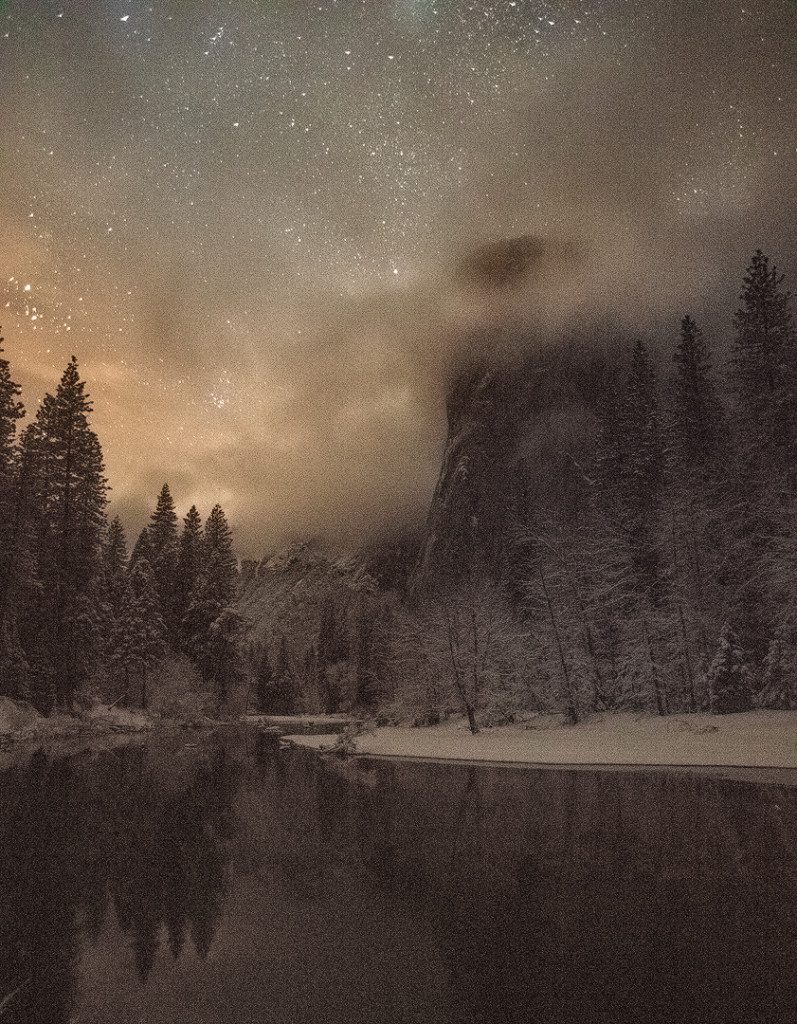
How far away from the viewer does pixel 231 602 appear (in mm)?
78312

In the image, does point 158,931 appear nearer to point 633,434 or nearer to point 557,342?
point 633,434

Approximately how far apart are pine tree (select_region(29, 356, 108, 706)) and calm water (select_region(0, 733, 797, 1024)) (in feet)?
108

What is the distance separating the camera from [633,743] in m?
26.8

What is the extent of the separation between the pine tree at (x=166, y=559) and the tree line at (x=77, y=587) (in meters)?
0.14

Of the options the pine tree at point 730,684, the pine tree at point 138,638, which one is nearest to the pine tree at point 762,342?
the pine tree at point 730,684

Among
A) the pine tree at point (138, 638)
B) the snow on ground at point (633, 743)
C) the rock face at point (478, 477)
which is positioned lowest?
the snow on ground at point (633, 743)

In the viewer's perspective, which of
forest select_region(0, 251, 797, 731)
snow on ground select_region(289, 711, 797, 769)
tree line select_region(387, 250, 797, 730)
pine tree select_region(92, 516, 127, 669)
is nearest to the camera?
snow on ground select_region(289, 711, 797, 769)

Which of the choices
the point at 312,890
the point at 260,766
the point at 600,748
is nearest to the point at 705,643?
the point at 600,748

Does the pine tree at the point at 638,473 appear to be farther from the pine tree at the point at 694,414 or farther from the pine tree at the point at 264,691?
the pine tree at the point at 264,691

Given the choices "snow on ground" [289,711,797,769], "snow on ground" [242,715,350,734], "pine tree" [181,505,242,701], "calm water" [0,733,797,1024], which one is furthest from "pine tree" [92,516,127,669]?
"calm water" [0,733,797,1024]

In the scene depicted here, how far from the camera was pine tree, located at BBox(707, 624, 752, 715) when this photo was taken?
30422 mm

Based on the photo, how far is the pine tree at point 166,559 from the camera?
7331 centimetres

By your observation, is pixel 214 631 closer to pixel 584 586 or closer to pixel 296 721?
pixel 296 721

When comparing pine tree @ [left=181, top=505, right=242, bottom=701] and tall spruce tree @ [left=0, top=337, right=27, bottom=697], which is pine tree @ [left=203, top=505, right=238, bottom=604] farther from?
tall spruce tree @ [left=0, top=337, right=27, bottom=697]
